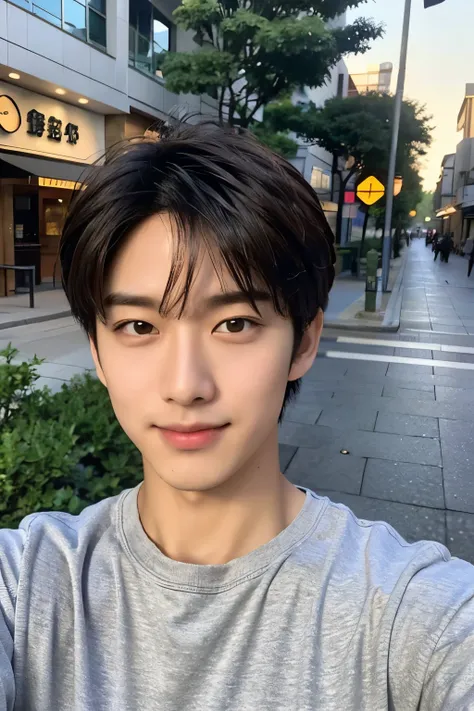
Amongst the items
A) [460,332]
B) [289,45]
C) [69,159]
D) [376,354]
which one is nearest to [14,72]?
[69,159]

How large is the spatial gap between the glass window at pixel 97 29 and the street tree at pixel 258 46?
198 centimetres

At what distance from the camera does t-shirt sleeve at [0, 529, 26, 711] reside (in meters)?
1.00

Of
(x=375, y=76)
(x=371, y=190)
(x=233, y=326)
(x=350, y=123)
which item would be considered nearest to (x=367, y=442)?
(x=233, y=326)

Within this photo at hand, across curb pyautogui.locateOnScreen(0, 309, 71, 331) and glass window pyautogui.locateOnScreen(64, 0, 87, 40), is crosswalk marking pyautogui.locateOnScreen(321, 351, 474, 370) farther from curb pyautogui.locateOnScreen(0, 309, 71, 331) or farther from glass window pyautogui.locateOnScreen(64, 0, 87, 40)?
glass window pyautogui.locateOnScreen(64, 0, 87, 40)

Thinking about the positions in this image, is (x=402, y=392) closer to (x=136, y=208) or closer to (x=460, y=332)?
(x=460, y=332)

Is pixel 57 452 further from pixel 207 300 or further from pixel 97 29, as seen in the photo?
pixel 97 29

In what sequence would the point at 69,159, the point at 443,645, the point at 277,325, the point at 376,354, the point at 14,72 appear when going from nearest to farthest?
the point at 443,645, the point at 277,325, the point at 376,354, the point at 14,72, the point at 69,159

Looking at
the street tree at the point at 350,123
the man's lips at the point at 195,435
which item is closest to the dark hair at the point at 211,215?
the man's lips at the point at 195,435

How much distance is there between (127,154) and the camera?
1179mm

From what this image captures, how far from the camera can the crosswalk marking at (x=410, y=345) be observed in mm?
9984

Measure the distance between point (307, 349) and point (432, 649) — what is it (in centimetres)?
60

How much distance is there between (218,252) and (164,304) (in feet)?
0.44

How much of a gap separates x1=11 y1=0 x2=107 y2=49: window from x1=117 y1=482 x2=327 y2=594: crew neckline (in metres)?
14.2

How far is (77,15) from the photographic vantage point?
571 inches
